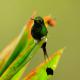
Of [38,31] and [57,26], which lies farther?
[57,26]

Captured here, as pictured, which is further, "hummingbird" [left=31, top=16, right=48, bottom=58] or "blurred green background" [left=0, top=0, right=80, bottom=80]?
"blurred green background" [left=0, top=0, right=80, bottom=80]

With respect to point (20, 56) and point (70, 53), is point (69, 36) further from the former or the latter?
point (20, 56)

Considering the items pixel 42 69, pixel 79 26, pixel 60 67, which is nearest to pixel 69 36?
pixel 79 26

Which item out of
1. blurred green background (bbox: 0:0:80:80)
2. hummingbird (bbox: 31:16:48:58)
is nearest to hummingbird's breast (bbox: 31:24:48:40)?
hummingbird (bbox: 31:16:48:58)

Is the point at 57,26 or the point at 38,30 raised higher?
the point at 38,30

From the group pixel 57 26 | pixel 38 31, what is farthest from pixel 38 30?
pixel 57 26

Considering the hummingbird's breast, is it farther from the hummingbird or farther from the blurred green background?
the blurred green background

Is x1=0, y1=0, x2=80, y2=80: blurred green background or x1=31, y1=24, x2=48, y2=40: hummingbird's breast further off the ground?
x1=31, y1=24, x2=48, y2=40: hummingbird's breast

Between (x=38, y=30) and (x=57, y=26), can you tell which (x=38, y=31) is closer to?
(x=38, y=30)
